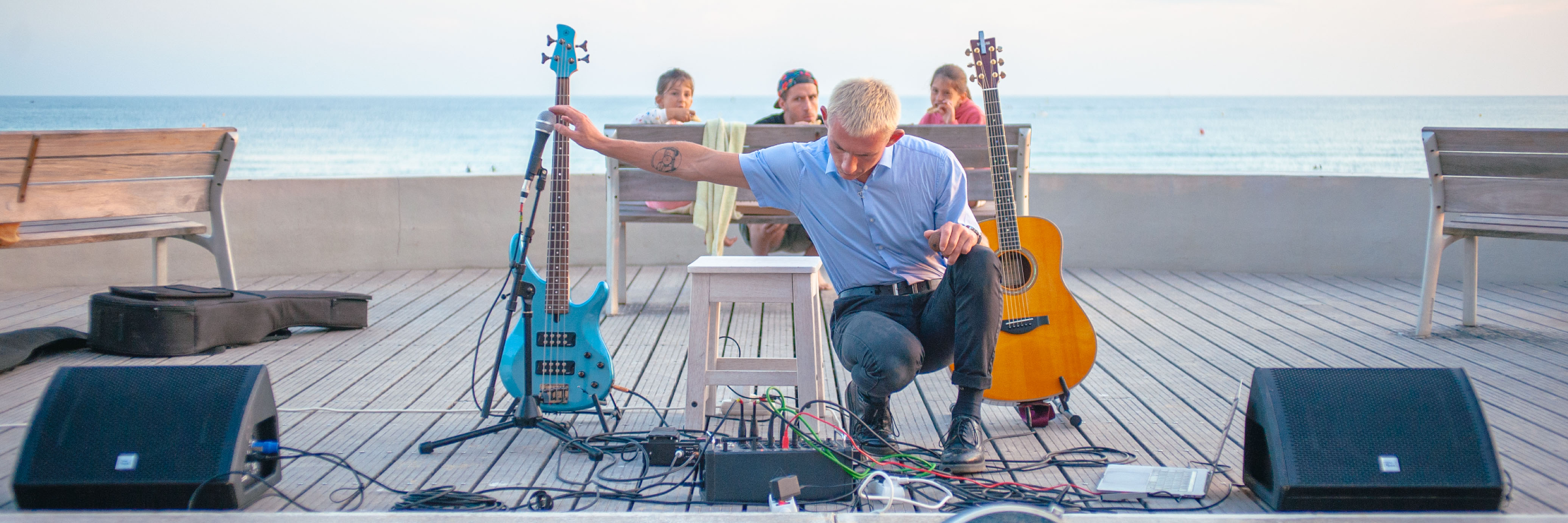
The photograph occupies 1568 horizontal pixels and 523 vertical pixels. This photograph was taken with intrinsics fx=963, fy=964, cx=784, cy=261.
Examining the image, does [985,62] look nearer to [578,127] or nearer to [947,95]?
[578,127]

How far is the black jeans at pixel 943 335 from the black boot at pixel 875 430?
→ 61mm

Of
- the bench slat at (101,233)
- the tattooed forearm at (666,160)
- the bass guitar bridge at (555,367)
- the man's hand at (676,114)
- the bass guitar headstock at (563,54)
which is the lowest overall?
the bass guitar bridge at (555,367)

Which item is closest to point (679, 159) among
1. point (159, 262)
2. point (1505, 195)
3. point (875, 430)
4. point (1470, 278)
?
point (875, 430)

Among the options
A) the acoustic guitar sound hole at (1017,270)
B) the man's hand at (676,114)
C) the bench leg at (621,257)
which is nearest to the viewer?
the acoustic guitar sound hole at (1017,270)

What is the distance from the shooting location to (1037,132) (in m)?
45.9

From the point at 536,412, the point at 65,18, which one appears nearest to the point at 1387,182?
the point at 536,412

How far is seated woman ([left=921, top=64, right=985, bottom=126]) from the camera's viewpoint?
5176 mm

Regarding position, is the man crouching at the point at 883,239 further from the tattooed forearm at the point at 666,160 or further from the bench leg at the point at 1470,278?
the bench leg at the point at 1470,278

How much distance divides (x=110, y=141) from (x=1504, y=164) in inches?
219

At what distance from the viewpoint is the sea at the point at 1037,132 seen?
2967 centimetres

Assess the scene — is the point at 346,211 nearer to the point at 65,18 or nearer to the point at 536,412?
the point at 536,412

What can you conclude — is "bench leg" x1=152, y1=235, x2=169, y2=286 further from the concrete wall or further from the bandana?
the bandana

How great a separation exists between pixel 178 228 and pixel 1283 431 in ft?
13.7

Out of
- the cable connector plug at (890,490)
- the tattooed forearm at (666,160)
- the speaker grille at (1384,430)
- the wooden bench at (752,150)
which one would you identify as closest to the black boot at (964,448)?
the cable connector plug at (890,490)
